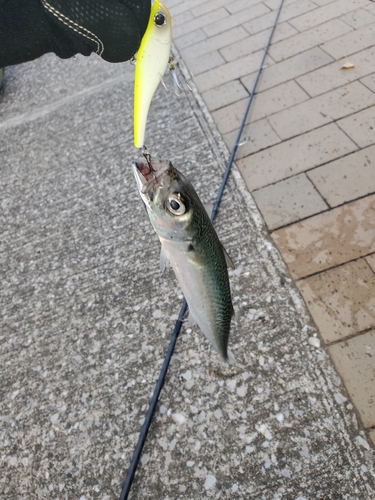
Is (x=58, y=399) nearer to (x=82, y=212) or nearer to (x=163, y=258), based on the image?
(x=163, y=258)

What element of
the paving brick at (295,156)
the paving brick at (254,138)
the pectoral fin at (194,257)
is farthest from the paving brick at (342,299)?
the paving brick at (254,138)

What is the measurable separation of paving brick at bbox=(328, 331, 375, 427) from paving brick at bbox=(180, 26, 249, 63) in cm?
424

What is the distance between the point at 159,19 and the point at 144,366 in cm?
192

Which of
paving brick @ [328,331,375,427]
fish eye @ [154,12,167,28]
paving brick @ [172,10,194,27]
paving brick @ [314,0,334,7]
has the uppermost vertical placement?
fish eye @ [154,12,167,28]

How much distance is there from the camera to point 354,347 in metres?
2.34

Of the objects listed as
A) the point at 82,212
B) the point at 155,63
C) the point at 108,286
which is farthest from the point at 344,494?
the point at 82,212

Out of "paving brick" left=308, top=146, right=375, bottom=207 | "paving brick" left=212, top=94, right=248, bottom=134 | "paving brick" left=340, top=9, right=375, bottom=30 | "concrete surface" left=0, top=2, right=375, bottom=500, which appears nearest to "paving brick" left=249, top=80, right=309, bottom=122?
"paving brick" left=212, top=94, right=248, bottom=134

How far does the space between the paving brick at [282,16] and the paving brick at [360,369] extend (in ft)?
14.7

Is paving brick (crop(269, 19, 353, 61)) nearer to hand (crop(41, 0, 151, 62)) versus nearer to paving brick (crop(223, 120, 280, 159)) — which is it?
paving brick (crop(223, 120, 280, 159))

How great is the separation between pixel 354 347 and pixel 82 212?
2.49 meters

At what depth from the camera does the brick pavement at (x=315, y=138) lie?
98.6 inches

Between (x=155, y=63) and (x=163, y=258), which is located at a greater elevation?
(x=155, y=63)

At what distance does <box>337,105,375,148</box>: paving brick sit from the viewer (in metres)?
3.39

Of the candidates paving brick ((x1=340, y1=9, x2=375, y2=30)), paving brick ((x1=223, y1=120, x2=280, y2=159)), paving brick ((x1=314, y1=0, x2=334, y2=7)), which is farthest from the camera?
paving brick ((x1=314, y1=0, x2=334, y2=7))
